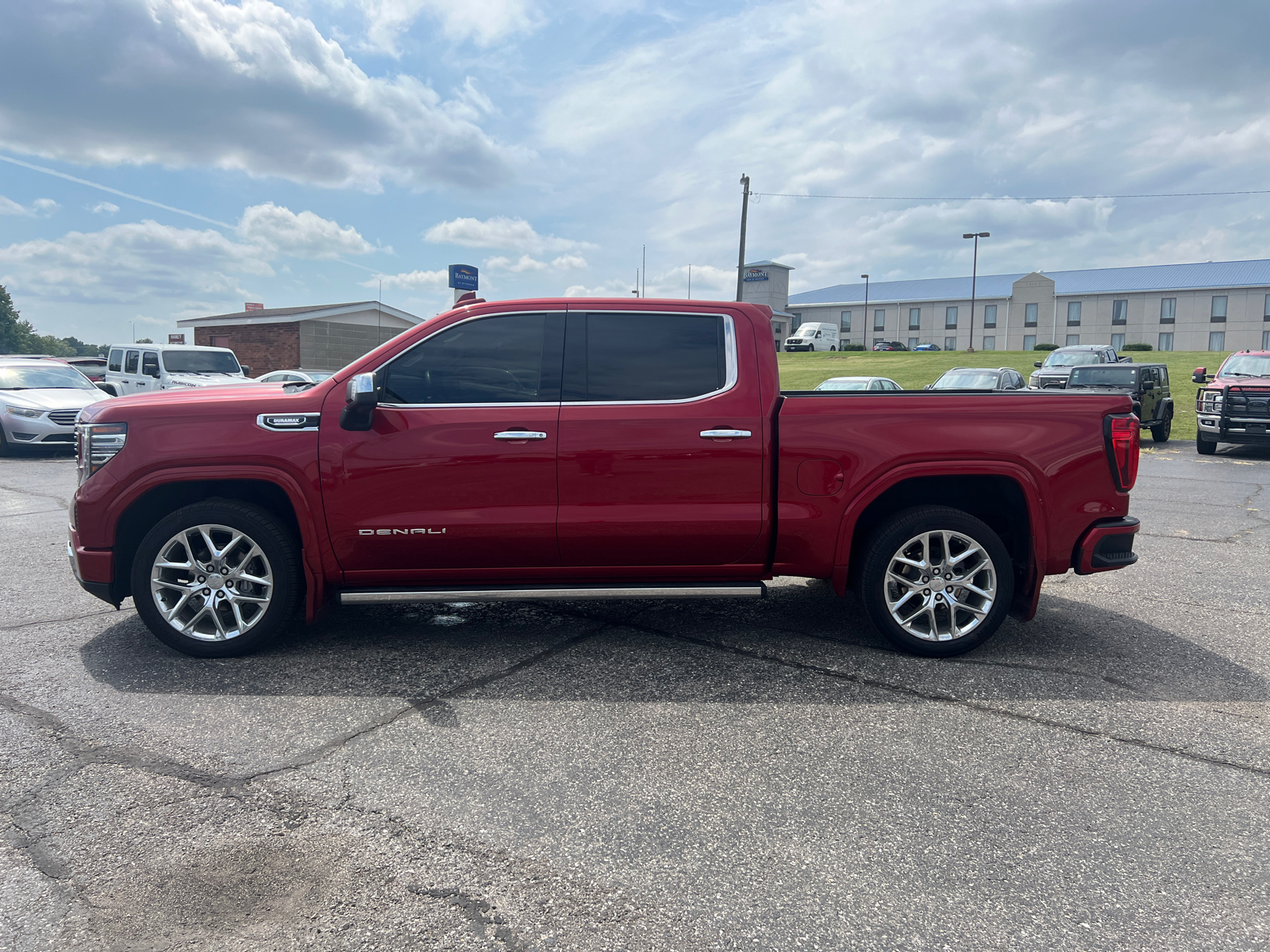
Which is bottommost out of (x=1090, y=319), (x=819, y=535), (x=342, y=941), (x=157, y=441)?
(x=342, y=941)

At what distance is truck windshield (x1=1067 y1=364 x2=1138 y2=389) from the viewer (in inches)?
770

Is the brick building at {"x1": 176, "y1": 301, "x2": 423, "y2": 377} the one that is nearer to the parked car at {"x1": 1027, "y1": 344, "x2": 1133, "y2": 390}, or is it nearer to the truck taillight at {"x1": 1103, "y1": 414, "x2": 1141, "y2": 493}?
the parked car at {"x1": 1027, "y1": 344, "x2": 1133, "y2": 390}

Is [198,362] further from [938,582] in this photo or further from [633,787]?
[633,787]

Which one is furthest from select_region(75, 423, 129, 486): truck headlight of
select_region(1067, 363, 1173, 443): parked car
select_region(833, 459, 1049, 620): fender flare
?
select_region(1067, 363, 1173, 443): parked car

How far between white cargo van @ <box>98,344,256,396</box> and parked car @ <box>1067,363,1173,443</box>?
65.1 ft

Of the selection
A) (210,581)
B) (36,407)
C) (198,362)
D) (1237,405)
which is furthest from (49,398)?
(1237,405)

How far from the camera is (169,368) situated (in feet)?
66.1

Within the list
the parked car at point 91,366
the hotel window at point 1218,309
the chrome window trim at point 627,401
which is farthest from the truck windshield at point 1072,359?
the hotel window at point 1218,309

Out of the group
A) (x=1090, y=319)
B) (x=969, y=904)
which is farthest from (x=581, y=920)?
(x=1090, y=319)

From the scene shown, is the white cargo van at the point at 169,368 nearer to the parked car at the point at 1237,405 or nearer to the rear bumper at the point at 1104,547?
the rear bumper at the point at 1104,547

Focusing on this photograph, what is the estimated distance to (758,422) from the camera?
4.57m

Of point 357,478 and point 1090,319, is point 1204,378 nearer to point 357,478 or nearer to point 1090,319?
point 357,478

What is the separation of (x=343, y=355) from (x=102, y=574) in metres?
34.6

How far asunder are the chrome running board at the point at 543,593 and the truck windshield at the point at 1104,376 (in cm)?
1835
